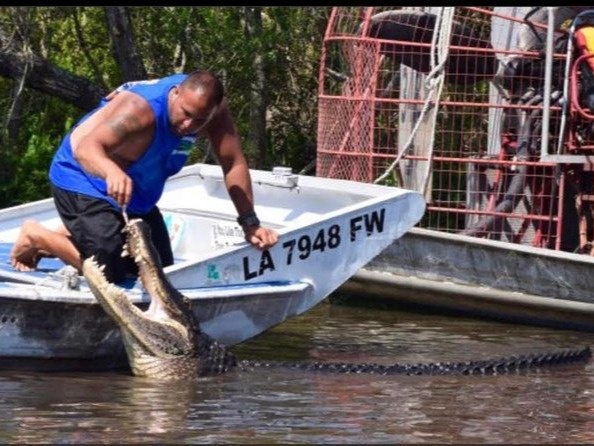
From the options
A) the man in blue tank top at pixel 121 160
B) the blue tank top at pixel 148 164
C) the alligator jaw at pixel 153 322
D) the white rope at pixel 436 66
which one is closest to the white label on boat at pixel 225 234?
the white rope at pixel 436 66

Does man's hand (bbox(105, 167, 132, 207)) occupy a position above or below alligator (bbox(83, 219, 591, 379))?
above

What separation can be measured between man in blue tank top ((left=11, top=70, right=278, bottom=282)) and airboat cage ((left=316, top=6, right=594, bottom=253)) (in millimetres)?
2752

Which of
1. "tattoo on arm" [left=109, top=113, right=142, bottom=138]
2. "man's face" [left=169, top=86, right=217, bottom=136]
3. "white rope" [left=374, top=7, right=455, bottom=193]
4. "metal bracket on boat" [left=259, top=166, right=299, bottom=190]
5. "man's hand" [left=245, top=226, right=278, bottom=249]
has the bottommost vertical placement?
A: "man's hand" [left=245, top=226, right=278, bottom=249]

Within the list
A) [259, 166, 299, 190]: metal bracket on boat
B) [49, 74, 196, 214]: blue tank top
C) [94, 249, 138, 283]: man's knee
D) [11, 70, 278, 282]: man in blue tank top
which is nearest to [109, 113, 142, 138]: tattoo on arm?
[11, 70, 278, 282]: man in blue tank top

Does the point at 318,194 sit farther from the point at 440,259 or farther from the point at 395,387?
the point at 395,387

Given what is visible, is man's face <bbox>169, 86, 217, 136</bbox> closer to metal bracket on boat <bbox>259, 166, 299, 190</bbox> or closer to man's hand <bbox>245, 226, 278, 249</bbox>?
man's hand <bbox>245, 226, 278, 249</bbox>

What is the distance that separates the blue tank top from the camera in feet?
28.3

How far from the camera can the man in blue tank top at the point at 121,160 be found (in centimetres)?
847

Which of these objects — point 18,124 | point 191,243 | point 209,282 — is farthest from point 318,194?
point 18,124

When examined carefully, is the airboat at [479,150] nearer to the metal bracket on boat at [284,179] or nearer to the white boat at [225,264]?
the metal bracket on boat at [284,179]

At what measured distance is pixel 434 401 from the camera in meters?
8.09

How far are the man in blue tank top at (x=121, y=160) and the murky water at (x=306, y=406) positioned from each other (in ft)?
2.45

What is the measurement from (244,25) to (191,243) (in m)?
4.01

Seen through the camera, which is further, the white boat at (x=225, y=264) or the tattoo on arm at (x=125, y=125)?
the tattoo on arm at (x=125, y=125)
